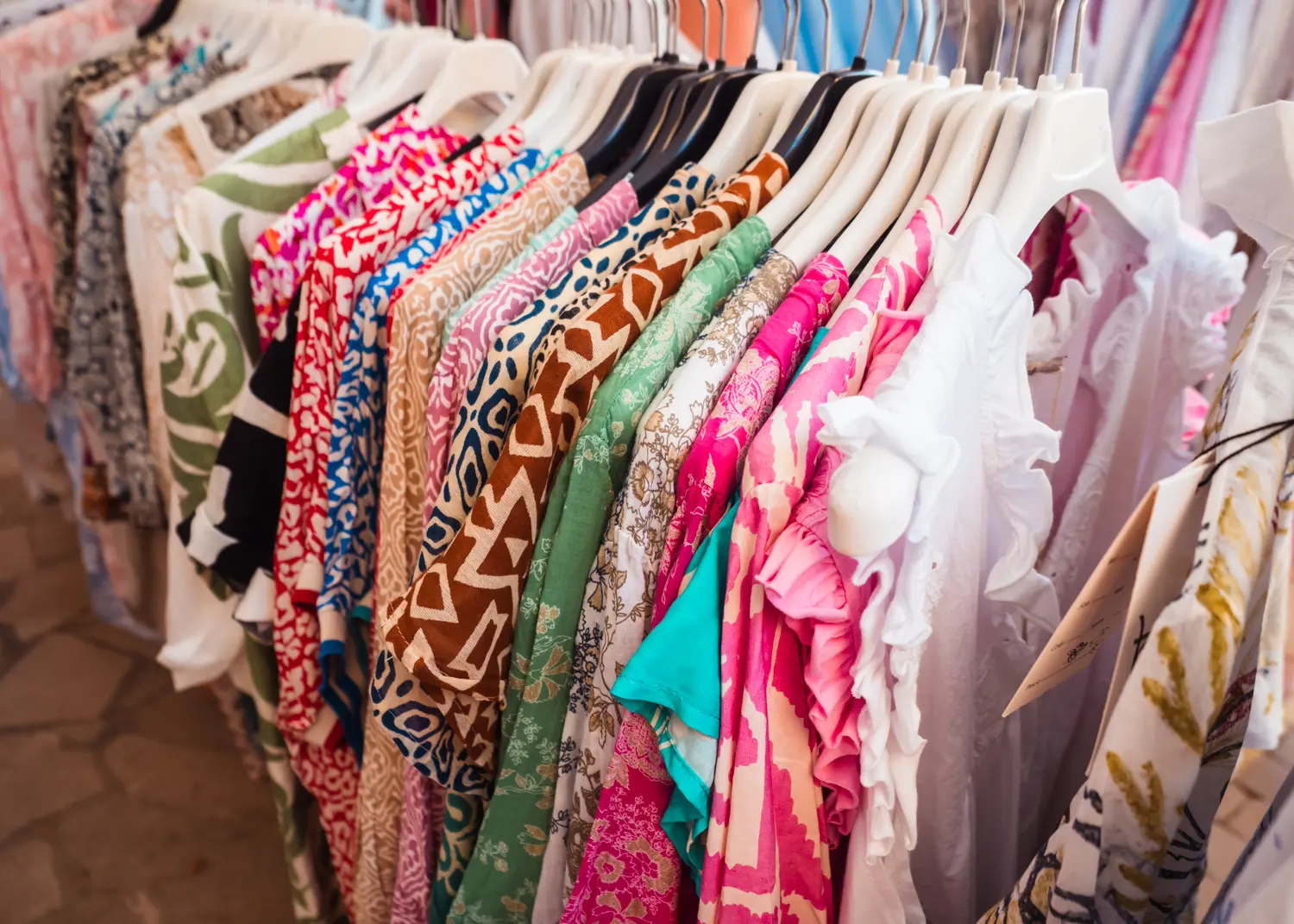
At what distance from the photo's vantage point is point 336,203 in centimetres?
78

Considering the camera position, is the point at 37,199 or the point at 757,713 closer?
the point at 757,713

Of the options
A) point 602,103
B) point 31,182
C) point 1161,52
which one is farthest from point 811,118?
point 31,182

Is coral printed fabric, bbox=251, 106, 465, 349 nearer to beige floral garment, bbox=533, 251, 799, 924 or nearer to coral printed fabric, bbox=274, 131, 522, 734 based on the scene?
coral printed fabric, bbox=274, 131, 522, 734

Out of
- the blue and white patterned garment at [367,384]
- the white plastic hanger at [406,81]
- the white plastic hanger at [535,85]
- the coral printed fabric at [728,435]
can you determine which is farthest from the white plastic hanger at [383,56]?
the coral printed fabric at [728,435]

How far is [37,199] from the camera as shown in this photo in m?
1.28

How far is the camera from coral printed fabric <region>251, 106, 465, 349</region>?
77cm

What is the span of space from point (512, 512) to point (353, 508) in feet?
0.81

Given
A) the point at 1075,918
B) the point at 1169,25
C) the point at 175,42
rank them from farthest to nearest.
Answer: the point at 175,42 < the point at 1169,25 < the point at 1075,918

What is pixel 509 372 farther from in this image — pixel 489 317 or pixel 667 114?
pixel 667 114

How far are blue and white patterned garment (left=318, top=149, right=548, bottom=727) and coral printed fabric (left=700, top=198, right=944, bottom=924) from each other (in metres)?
0.34

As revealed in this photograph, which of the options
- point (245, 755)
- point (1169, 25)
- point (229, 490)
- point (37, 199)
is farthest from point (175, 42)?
point (1169, 25)

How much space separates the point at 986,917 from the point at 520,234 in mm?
532

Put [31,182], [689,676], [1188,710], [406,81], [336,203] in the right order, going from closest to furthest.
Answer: [1188,710]
[689,676]
[336,203]
[406,81]
[31,182]

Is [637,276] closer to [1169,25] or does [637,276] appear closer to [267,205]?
[267,205]
